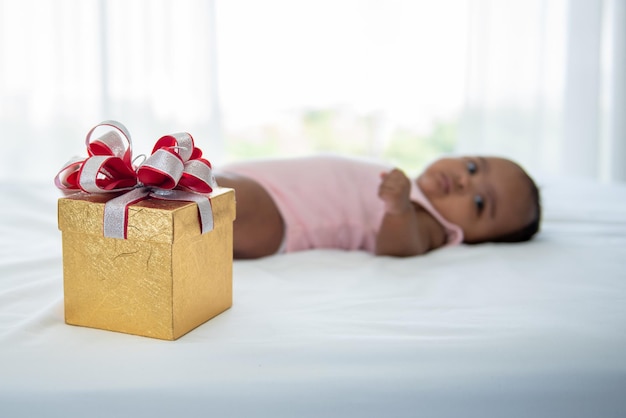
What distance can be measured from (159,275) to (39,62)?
2371 mm

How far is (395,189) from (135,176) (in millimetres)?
636

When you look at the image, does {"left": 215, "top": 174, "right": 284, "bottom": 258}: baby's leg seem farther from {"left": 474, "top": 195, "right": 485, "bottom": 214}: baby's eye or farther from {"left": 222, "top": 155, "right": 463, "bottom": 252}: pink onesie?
{"left": 474, "top": 195, "right": 485, "bottom": 214}: baby's eye

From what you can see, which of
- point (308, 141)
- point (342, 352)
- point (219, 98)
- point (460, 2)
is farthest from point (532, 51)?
point (342, 352)

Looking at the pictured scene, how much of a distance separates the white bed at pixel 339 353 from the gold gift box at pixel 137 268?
3 centimetres

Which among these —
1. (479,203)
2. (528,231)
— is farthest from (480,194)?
(528,231)

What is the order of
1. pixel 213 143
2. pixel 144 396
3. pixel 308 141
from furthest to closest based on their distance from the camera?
pixel 308 141
pixel 213 143
pixel 144 396

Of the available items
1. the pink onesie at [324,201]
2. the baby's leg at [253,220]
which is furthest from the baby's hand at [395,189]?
the baby's leg at [253,220]

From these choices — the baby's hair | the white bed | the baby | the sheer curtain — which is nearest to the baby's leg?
the baby

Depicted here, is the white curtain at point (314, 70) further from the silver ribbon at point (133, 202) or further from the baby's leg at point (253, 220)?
the silver ribbon at point (133, 202)

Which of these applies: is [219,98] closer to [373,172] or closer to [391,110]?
[391,110]

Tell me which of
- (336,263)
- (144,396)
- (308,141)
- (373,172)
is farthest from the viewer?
(308,141)

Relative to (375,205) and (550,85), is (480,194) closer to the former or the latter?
(375,205)

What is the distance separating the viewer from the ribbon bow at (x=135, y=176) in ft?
2.99

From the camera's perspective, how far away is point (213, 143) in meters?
3.19
